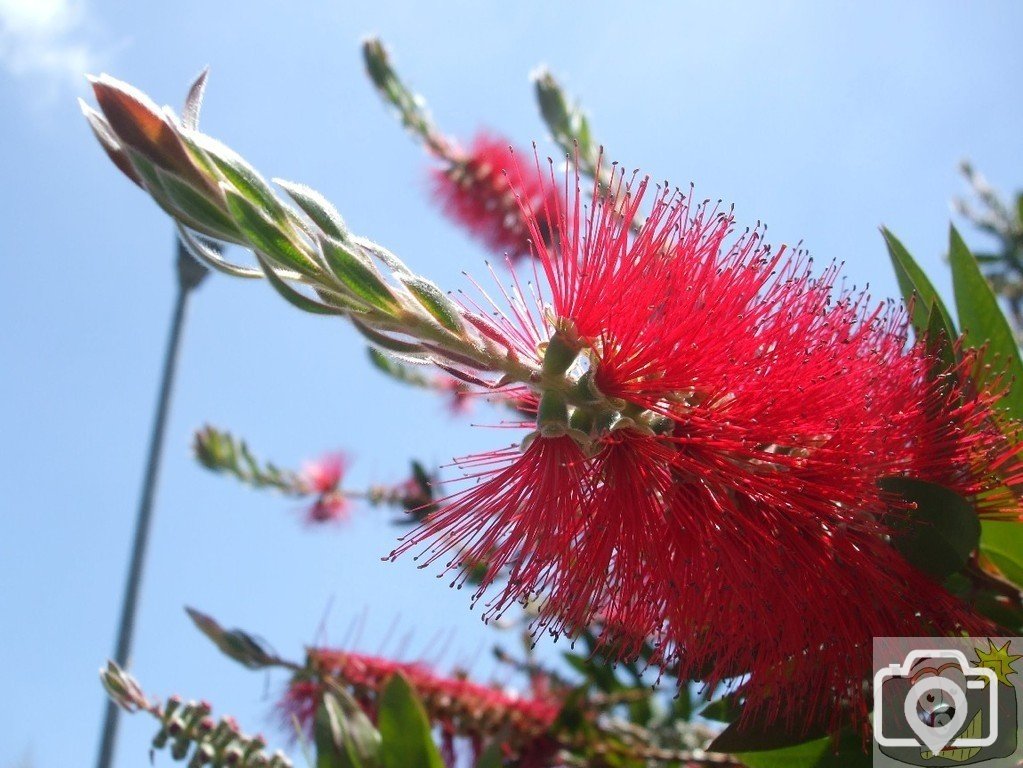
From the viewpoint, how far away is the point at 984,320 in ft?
6.12

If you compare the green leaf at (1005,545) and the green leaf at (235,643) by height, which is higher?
the green leaf at (1005,545)

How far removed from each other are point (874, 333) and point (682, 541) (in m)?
0.48

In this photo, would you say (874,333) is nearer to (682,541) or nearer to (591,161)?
(682,541)

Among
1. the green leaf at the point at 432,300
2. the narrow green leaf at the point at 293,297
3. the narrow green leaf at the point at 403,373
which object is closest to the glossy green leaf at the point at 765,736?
the green leaf at the point at 432,300

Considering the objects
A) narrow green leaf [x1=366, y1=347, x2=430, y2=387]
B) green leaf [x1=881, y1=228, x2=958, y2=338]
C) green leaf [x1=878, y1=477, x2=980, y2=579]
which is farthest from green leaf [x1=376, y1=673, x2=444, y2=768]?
narrow green leaf [x1=366, y1=347, x2=430, y2=387]

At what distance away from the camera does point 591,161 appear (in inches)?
132

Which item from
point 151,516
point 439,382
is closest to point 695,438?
point 151,516

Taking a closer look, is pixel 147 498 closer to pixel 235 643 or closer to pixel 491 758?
pixel 235 643

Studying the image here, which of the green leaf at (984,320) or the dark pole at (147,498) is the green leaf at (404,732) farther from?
the green leaf at (984,320)

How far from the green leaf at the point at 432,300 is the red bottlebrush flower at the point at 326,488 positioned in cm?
365

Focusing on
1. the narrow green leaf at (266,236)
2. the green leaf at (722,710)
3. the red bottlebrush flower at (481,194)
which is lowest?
the green leaf at (722,710)

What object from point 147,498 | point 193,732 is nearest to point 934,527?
point 193,732

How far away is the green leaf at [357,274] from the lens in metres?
1.13

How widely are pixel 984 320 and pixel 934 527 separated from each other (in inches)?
24.9
